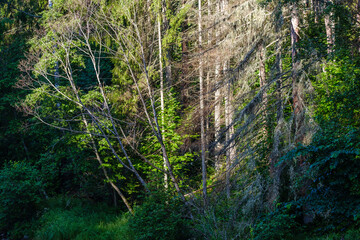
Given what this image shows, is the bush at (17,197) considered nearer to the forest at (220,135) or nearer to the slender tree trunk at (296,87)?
the forest at (220,135)

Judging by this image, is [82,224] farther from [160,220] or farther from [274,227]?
[274,227]

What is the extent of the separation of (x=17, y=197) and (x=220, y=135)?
7884 millimetres

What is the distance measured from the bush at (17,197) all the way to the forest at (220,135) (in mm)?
49

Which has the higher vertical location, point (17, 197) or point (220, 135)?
point (220, 135)

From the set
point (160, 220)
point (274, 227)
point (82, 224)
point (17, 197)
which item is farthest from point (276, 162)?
point (17, 197)

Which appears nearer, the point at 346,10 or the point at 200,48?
the point at 346,10

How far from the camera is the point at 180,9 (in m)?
13.2

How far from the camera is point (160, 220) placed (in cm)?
877

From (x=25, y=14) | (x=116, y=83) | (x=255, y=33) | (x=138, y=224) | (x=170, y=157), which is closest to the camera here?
(x=138, y=224)

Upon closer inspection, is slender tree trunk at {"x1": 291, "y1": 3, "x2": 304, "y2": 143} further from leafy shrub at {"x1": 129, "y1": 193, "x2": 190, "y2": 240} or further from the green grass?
the green grass

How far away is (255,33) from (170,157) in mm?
5376

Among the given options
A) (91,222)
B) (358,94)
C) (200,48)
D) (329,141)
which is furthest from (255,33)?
(91,222)

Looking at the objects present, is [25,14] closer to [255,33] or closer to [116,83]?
[116,83]

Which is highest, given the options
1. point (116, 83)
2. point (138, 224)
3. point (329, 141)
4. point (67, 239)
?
point (116, 83)
